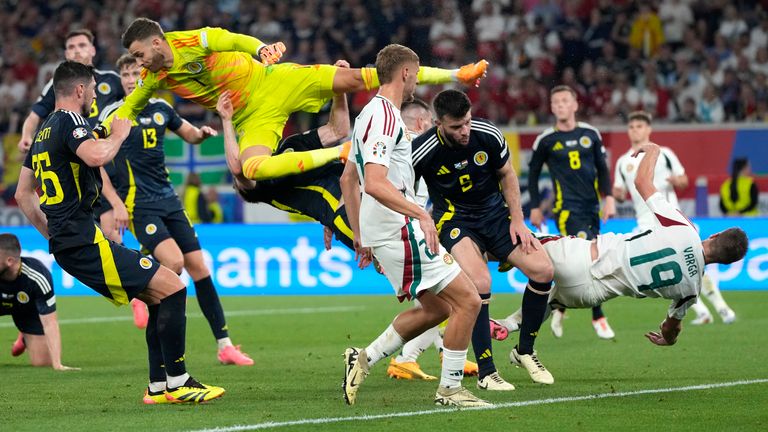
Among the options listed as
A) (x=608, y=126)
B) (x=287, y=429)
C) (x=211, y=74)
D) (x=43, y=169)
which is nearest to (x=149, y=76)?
(x=211, y=74)

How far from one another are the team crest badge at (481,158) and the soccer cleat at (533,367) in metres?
1.42

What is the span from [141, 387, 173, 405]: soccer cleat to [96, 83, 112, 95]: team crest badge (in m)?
4.34

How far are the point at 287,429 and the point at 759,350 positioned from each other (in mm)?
5525

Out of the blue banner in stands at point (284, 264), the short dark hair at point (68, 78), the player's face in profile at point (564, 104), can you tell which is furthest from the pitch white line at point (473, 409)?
the blue banner in stands at point (284, 264)

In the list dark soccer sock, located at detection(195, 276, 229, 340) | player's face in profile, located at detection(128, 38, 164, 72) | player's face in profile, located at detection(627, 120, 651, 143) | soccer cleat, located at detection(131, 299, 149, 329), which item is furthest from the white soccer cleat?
player's face in profile, located at detection(128, 38, 164, 72)

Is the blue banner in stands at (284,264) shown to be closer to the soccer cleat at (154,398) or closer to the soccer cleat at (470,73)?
the soccer cleat at (470,73)

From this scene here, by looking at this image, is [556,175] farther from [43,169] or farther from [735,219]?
[43,169]

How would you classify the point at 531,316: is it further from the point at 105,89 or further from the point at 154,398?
the point at 105,89

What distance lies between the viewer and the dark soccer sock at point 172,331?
7898 millimetres

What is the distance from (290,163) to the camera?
866 centimetres

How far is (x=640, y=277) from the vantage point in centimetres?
836

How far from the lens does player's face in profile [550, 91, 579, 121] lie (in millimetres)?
12742

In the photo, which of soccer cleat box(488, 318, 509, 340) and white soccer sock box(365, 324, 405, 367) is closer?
white soccer sock box(365, 324, 405, 367)

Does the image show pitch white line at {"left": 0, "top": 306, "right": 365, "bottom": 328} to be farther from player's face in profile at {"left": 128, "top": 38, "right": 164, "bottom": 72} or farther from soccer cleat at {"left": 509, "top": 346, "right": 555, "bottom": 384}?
soccer cleat at {"left": 509, "top": 346, "right": 555, "bottom": 384}
